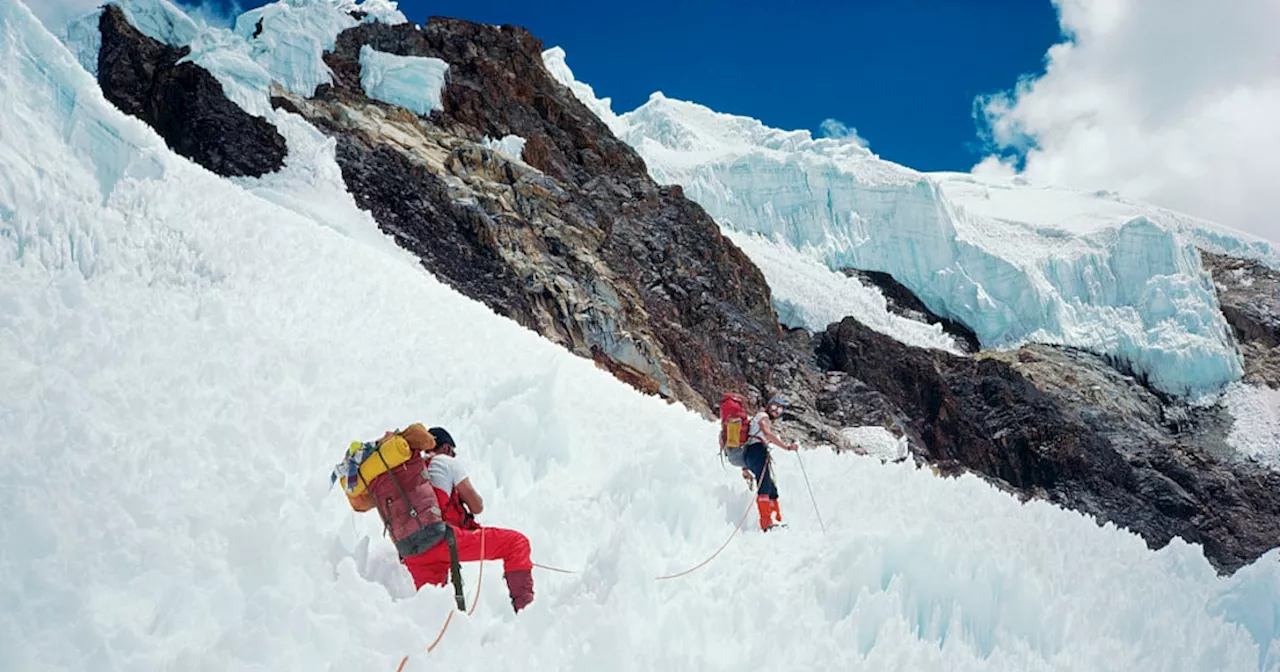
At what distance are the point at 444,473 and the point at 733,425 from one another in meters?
3.70

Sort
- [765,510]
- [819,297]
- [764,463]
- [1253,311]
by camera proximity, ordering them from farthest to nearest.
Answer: [1253,311] < [819,297] < [764,463] < [765,510]

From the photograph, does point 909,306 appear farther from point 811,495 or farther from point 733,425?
point 733,425

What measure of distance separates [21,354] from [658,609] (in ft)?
16.3

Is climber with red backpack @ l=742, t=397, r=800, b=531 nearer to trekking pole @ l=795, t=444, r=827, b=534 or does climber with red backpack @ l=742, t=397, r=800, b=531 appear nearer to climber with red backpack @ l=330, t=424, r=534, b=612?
trekking pole @ l=795, t=444, r=827, b=534

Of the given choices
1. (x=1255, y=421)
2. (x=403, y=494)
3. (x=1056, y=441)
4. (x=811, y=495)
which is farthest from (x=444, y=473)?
(x=1255, y=421)

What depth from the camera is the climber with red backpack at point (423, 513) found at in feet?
14.3

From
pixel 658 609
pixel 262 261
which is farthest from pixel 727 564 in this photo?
pixel 262 261

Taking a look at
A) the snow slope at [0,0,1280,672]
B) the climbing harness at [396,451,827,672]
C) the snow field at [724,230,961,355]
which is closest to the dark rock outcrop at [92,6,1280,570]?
the snow field at [724,230,961,355]

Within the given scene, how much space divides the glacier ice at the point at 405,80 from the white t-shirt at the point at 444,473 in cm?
4076

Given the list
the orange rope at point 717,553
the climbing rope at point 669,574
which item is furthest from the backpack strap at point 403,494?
the orange rope at point 717,553

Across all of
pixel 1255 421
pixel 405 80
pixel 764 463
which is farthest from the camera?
pixel 1255 421

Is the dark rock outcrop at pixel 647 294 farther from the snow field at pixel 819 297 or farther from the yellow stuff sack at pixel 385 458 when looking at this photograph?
the yellow stuff sack at pixel 385 458

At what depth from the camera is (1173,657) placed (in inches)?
175

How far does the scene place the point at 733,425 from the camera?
7.75 metres
